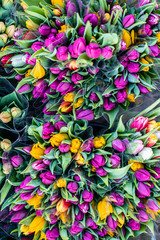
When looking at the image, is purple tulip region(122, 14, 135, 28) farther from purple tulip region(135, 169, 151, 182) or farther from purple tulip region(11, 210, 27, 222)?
purple tulip region(11, 210, 27, 222)

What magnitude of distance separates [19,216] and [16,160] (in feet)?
0.70

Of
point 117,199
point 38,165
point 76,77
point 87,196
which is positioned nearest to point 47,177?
point 38,165

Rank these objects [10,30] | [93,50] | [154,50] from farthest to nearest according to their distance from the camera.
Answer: [10,30] < [154,50] < [93,50]

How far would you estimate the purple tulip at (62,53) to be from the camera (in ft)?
2.56

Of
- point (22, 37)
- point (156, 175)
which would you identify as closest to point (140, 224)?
point (156, 175)

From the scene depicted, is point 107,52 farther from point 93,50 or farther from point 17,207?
point 17,207

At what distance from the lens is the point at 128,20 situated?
81cm

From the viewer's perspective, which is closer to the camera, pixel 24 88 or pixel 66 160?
pixel 66 160

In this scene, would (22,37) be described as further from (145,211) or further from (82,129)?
(145,211)

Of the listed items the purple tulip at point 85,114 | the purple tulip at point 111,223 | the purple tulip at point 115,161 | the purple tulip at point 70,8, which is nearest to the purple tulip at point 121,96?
the purple tulip at point 85,114

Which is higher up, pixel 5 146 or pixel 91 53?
pixel 91 53

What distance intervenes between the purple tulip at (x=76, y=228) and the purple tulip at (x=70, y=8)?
74 centimetres

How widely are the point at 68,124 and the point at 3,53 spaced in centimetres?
41

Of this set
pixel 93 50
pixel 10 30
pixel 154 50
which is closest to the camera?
pixel 93 50
